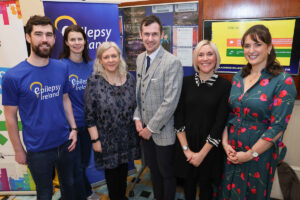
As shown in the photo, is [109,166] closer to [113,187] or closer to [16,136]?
[113,187]

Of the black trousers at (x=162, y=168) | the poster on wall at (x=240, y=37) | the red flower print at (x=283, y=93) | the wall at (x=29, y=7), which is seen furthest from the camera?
the wall at (x=29, y=7)

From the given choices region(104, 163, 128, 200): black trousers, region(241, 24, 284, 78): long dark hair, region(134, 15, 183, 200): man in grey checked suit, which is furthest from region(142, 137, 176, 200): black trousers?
region(241, 24, 284, 78): long dark hair

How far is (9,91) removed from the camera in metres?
1.37

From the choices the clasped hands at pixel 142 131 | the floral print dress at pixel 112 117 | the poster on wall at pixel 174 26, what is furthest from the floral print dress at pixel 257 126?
the poster on wall at pixel 174 26

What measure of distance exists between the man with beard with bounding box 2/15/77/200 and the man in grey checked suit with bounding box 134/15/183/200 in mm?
605

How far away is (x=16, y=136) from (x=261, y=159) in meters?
1.68

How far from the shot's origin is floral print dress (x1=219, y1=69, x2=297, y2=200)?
50.3 inches

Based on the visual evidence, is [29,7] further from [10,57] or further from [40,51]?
[40,51]

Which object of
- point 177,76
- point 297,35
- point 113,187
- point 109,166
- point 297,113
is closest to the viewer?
point 177,76

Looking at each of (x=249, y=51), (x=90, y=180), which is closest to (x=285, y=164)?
(x=249, y=51)

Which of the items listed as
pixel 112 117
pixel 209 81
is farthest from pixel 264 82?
pixel 112 117

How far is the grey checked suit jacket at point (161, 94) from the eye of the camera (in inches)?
62.4

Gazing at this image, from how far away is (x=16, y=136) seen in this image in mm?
1482

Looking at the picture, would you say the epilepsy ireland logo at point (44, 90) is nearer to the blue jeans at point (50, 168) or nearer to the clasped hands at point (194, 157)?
the blue jeans at point (50, 168)
